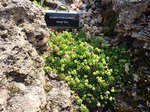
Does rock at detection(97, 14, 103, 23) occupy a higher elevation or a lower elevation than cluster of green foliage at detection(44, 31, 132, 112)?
higher

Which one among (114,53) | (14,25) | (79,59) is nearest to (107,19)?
(114,53)

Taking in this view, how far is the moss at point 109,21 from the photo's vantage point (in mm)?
5336

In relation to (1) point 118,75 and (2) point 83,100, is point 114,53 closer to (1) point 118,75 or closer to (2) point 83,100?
(1) point 118,75

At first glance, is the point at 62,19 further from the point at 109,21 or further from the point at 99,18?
the point at 109,21

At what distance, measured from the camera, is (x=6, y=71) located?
8.60ft

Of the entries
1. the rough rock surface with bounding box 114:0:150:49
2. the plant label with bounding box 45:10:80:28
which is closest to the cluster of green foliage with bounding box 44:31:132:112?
the rough rock surface with bounding box 114:0:150:49

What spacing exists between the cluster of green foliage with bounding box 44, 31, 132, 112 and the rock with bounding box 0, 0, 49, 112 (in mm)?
930

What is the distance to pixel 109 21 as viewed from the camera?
5547mm

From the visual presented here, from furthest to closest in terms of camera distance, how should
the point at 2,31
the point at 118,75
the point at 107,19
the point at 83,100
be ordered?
the point at 107,19, the point at 118,75, the point at 83,100, the point at 2,31

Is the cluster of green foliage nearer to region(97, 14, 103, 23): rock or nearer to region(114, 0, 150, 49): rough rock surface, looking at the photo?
region(114, 0, 150, 49): rough rock surface

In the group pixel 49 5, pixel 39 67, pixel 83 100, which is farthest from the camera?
pixel 49 5

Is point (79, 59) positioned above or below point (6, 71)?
below

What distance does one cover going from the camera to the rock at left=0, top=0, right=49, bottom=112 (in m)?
2.51

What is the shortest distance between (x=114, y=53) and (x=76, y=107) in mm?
2269
